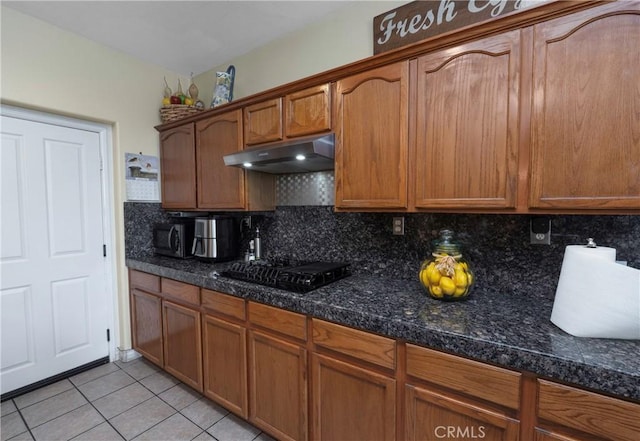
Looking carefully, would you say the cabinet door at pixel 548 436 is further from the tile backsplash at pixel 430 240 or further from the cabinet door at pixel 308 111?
the cabinet door at pixel 308 111

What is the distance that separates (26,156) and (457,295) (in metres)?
2.90

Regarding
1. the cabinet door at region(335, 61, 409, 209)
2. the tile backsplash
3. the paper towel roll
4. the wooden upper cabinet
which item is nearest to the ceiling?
the cabinet door at region(335, 61, 409, 209)

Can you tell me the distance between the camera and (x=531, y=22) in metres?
1.08

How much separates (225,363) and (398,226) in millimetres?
1340

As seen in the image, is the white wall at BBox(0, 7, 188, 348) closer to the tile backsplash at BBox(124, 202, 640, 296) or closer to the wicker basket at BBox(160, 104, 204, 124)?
the wicker basket at BBox(160, 104, 204, 124)

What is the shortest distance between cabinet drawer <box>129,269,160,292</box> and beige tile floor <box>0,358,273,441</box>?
721 mm

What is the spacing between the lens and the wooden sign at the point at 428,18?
144cm

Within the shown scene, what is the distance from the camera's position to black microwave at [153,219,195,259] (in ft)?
7.45

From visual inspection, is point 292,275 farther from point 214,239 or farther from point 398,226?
point 214,239

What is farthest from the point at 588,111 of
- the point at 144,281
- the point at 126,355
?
the point at 126,355

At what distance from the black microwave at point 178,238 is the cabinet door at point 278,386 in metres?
1.10

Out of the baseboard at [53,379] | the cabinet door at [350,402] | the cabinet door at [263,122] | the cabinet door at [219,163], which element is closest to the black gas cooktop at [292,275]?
the cabinet door at [350,402]

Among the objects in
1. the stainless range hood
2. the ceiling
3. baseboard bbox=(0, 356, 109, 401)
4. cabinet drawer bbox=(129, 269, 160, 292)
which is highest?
the ceiling

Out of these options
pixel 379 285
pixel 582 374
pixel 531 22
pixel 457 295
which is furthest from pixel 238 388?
pixel 531 22
